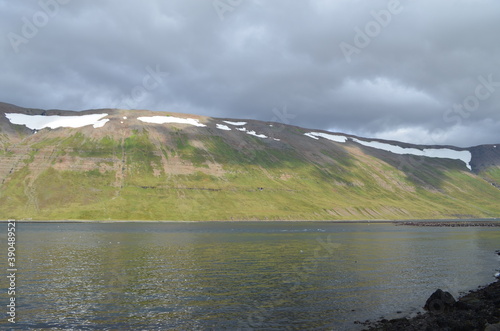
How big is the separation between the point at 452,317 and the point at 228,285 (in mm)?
20665

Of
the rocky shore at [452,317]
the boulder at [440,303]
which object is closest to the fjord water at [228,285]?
the boulder at [440,303]

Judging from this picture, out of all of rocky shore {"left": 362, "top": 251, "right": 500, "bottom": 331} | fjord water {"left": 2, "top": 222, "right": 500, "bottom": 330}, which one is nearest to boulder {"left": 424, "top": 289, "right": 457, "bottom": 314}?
rocky shore {"left": 362, "top": 251, "right": 500, "bottom": 331}

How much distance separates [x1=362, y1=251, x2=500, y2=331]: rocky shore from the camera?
79.7 ft

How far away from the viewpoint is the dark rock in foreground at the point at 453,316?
24331mm

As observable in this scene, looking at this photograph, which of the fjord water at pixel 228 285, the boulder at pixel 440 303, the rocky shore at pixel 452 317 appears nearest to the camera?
the rocky shore at pixel 452 317

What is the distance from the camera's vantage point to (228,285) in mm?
38969

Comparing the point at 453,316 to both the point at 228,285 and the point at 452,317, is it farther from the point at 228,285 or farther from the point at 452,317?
the point at 228,285

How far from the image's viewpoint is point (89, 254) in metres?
60.8

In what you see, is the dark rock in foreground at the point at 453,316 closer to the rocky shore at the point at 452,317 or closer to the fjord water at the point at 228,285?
the rocky shore at the point at 452,317

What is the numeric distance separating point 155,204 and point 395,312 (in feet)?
575

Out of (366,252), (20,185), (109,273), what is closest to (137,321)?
(109,273)

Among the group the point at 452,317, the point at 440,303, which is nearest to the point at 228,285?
the point at 440,303

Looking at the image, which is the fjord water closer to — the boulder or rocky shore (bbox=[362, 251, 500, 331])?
the boulder

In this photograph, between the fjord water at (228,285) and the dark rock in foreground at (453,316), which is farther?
the fjord water at (228,285)
